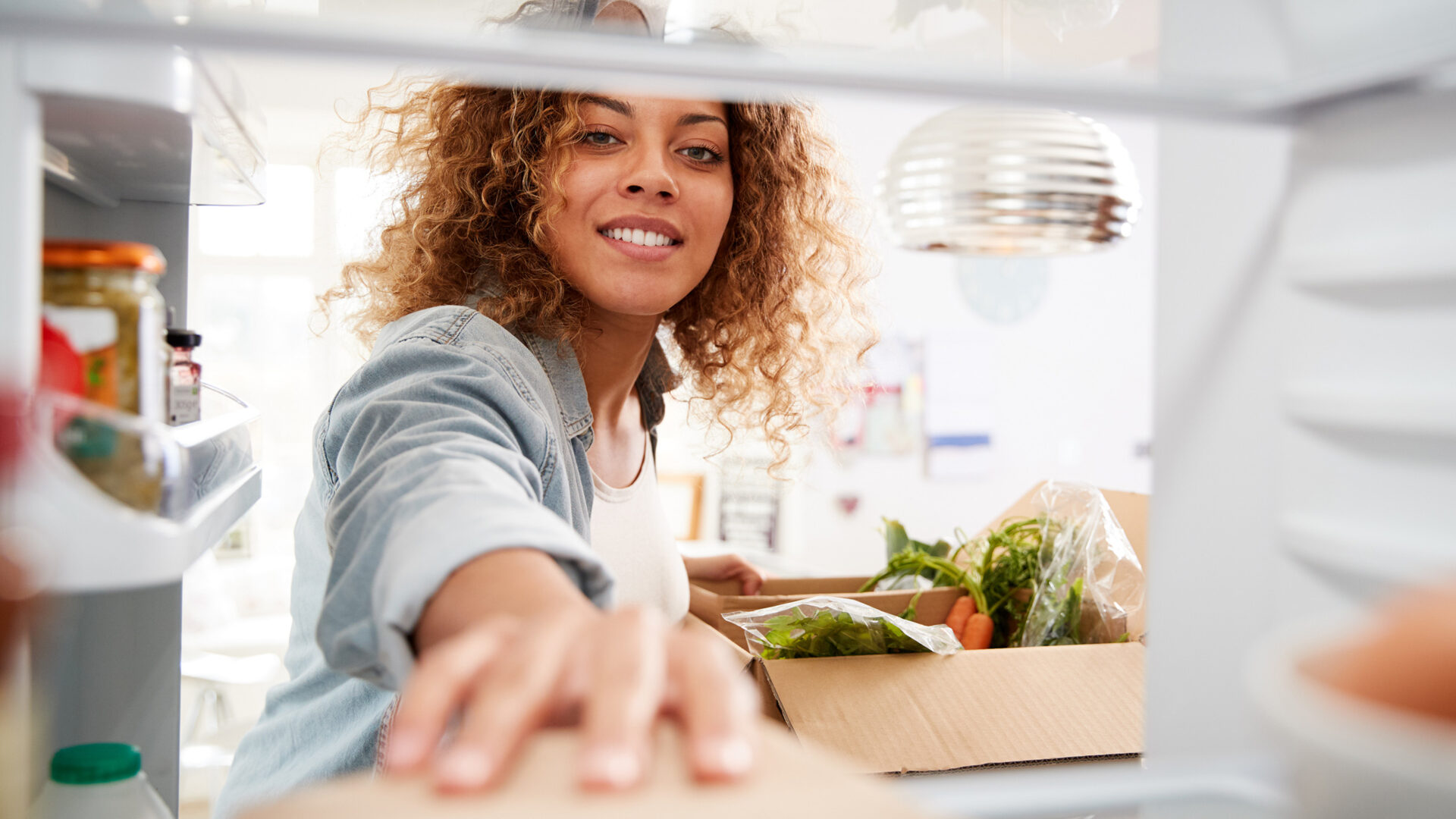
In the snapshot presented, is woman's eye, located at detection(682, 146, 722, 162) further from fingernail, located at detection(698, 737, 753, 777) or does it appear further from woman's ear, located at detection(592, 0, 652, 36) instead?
fingernail, located at detection(698, 737, 753, 777)

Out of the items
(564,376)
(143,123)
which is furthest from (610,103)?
(143,123)

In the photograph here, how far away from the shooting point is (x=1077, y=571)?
57.1 inches

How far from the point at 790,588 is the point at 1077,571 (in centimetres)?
41

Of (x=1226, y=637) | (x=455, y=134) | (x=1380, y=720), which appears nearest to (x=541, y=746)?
(x=1380, y=720)

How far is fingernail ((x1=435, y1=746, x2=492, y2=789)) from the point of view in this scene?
0.95 feet

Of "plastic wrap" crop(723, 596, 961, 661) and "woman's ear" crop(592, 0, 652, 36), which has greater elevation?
"woman's ear" crop(592, 0, 652, 36)

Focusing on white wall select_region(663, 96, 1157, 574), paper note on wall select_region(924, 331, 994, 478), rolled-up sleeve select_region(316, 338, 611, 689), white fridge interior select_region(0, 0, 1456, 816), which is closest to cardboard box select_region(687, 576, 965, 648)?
rolled-up sleeve select_region(316, 338, 611, 689)

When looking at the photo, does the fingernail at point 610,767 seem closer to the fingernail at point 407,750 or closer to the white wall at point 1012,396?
the fingernail at point 407,750

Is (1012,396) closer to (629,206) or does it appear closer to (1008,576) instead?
(1008,576)

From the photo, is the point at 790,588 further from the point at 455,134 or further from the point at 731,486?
the point at 731,486

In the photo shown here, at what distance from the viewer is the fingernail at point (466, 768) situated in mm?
289

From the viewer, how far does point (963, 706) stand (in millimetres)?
1081

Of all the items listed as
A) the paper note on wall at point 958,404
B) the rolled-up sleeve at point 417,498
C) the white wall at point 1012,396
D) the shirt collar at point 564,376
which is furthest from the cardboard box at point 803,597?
the paper note on wall at point 958,404

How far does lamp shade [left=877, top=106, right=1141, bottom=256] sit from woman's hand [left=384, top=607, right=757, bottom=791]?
0.78 metres
